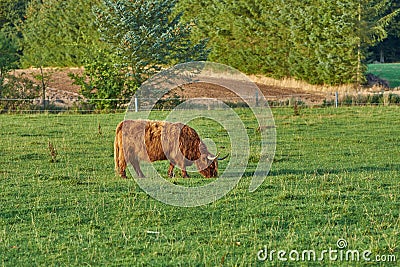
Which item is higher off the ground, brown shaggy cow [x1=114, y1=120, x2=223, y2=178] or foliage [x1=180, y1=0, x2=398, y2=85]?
foliage [x1=180, y1=0, x2=398, y2=85]

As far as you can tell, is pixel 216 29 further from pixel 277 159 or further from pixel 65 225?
pixel 65 225

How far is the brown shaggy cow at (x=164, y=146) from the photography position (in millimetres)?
13500

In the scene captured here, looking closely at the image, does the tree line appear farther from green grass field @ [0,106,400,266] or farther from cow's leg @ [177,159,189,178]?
cow's leg @ [177,159,189,178]

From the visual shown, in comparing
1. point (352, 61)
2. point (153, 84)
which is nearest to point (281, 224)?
point (153, 84)

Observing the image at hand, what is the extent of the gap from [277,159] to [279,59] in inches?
1311

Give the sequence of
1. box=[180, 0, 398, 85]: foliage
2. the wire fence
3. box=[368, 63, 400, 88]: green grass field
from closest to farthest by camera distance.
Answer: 1. the wire fence
2. box=[180, 0, 398, 85]: foliage
3. box=[368, 63, 400, 88]: green grass field

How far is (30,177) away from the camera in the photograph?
14.2 meters

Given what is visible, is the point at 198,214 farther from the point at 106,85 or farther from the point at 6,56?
the point at 6,56

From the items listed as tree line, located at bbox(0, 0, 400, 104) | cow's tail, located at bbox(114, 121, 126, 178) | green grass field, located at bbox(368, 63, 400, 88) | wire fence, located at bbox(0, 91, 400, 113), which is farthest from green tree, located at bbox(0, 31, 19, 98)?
green grass field, located at bbox(368, 63, 400, 88)

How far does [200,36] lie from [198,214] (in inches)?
1756

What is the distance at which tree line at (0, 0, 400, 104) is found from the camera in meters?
32.5

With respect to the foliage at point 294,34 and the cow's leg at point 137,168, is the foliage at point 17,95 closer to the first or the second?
the cow's leg at point 137,168

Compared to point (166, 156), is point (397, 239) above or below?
below

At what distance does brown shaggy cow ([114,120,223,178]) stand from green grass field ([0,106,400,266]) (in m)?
0.40
